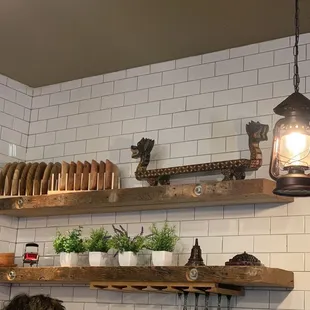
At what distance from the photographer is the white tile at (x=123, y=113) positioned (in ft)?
14.9

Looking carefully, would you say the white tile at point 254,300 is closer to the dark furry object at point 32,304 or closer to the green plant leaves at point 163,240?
the green plant leaves at point 163,240

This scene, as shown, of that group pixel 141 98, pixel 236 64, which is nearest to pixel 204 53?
pixel 236 64

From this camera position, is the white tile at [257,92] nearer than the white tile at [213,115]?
Yes

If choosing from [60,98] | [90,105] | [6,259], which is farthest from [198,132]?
[6,259]

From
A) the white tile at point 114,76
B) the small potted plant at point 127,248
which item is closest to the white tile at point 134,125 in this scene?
the white tile at point 114,76

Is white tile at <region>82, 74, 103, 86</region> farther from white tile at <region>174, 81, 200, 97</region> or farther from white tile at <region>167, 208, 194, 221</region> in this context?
white tile at <region>167, 208, 194, 221</region>

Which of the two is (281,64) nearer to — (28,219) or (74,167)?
(74,167)

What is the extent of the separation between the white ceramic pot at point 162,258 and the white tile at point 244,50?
1292mm

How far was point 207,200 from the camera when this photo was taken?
3.83 m

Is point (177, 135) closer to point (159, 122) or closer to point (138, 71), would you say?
point (159, 122)

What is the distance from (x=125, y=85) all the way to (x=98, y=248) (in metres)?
1.17

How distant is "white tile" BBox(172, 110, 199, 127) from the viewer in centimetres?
424

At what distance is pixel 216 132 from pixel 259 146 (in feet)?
1.10

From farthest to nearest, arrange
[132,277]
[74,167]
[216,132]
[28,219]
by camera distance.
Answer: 1. [28,219]
2. [74,167]
3. [216,132]
4. [132,277]
